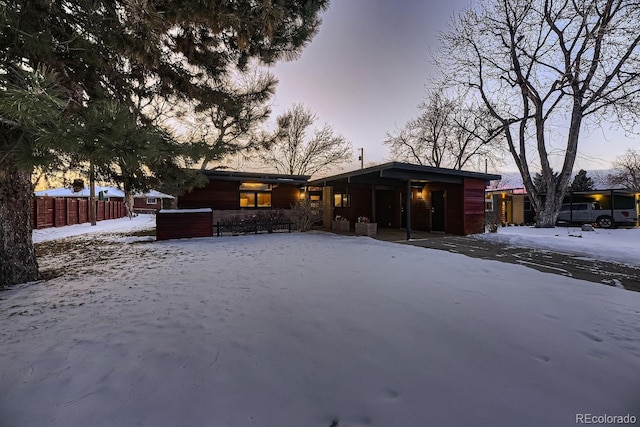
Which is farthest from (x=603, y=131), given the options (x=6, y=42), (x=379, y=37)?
(x=6, y=42)

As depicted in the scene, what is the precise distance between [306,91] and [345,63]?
2.85 m

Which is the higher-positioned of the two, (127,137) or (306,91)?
(306,91)

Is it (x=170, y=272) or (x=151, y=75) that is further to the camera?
(x=170, y=272)

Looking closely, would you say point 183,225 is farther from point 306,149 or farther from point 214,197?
point 306,149

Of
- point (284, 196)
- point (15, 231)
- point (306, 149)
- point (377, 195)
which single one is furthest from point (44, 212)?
point (306, 149)

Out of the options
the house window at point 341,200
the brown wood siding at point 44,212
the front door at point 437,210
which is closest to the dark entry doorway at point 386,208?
the house window at point 341,200

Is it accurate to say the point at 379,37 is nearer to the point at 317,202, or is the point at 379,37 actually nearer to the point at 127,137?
the point at 317,202

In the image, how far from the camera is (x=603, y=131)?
1059cm

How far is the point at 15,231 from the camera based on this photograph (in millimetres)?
4023

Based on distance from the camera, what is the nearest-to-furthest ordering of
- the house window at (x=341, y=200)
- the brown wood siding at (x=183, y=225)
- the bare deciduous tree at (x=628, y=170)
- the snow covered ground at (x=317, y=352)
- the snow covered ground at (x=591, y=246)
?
the snow covered ground at (x=317, y=352) < the snow covered ground at (x=591, y=246) < the brown wood siding at (x=183, y=225) < the house window at (x=341, y=200) < the bare deciduous tree at (x=628, y=170)

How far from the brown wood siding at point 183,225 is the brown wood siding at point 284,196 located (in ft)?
11.3

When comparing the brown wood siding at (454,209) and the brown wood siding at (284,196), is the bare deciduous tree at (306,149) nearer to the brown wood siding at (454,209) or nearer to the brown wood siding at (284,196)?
the brown wood siding at (284,196)

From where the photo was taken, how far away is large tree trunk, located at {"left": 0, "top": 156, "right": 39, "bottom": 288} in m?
3.90

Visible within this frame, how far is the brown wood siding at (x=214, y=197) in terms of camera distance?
10734mm
